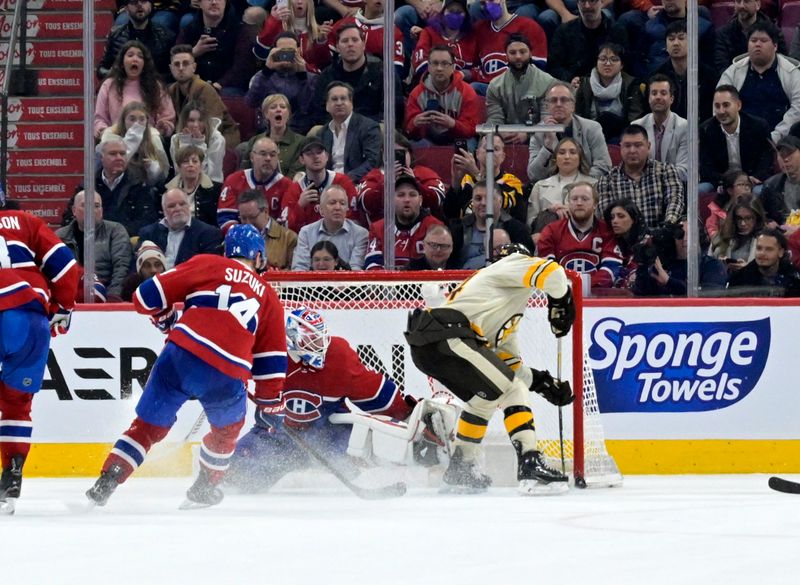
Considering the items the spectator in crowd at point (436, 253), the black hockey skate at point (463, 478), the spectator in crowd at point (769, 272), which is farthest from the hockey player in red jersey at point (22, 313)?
the spectator in crowd at point (769, 272)

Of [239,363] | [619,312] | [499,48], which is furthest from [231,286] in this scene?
[499,48]

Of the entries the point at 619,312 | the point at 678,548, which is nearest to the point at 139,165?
the point at 619,312

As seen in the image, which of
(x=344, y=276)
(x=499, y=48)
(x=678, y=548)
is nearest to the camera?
(x=678, y=548)

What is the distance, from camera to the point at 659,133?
23.8 feet

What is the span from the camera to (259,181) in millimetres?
7320

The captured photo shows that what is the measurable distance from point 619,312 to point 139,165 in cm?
238

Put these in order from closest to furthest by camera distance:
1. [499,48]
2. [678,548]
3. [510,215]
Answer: [678,548] → [510,215] → [499,48]

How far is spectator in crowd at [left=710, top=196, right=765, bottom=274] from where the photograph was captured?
7035mm

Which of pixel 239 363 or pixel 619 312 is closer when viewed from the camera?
pixel 239 363

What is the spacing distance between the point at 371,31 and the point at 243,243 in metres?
A: 2.09

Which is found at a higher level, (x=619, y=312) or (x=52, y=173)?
(x=52, y=173)

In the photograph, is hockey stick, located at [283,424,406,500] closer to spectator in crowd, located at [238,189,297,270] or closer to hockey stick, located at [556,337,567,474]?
hockey stick, located at [556,337,567,474]

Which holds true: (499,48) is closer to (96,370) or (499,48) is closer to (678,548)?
(96,370)

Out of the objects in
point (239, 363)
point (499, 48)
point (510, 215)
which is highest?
point (499, 48)
